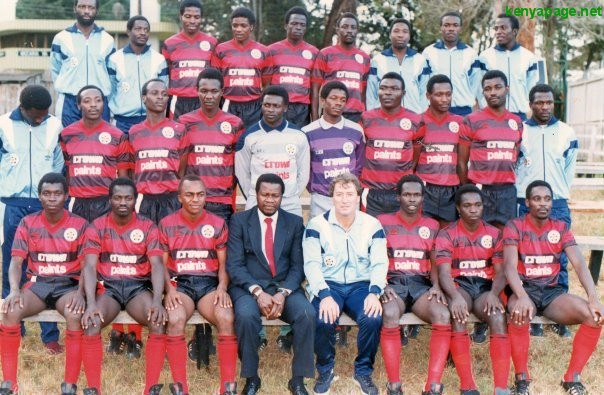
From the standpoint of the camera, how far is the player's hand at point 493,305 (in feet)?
17.0

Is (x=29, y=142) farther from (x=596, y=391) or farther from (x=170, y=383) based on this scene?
(x=596, y=391)

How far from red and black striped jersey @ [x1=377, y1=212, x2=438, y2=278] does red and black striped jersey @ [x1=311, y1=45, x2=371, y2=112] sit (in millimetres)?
2041

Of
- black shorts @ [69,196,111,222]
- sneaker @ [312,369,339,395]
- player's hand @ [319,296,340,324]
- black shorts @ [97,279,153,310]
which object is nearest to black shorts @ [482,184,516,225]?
player's hand @ [319,296,340,324]

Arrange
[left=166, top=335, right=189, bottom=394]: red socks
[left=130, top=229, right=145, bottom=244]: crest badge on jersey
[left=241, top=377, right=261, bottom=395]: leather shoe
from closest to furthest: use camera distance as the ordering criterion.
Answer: [left=166, top=335, right=189, bottom=394]: red socks → [left=241, top=377, right=261, bottom=395]: leather shoe → [left=130, top=229, right=145, bottom=244]: crest badge on jersey

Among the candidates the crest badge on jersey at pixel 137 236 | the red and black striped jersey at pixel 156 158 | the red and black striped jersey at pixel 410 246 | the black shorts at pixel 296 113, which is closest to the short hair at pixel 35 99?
the red and black striped jersey at pixel 156 158

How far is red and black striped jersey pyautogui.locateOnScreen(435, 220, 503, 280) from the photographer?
18.3ft

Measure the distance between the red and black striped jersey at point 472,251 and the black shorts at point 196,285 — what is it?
5.70ft

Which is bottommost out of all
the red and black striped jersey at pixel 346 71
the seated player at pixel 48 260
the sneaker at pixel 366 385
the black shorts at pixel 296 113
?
the sneaker at pixel 366 385

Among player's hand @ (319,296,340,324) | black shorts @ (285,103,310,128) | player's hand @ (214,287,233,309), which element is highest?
black shorts @ (285,103,310,128)

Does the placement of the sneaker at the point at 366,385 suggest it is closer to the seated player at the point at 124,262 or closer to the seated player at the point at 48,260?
A: the seated player at the point at 124,262

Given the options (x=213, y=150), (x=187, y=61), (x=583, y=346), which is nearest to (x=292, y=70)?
(x=187, y=61)

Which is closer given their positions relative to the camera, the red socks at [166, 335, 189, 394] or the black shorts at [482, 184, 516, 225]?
the red socks at [166, 335, 189, 394]

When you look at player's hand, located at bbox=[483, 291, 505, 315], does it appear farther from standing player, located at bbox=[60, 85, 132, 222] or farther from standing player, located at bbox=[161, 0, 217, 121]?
standing player, located at bbox=[161, 0, 217, 121]

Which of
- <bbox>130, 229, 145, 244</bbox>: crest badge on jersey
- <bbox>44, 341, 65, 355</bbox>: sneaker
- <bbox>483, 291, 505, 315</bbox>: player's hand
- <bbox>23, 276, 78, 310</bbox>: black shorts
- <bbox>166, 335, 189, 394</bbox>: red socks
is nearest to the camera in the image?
<bbox>166, 335, 189, 394</bbox>: red socks
